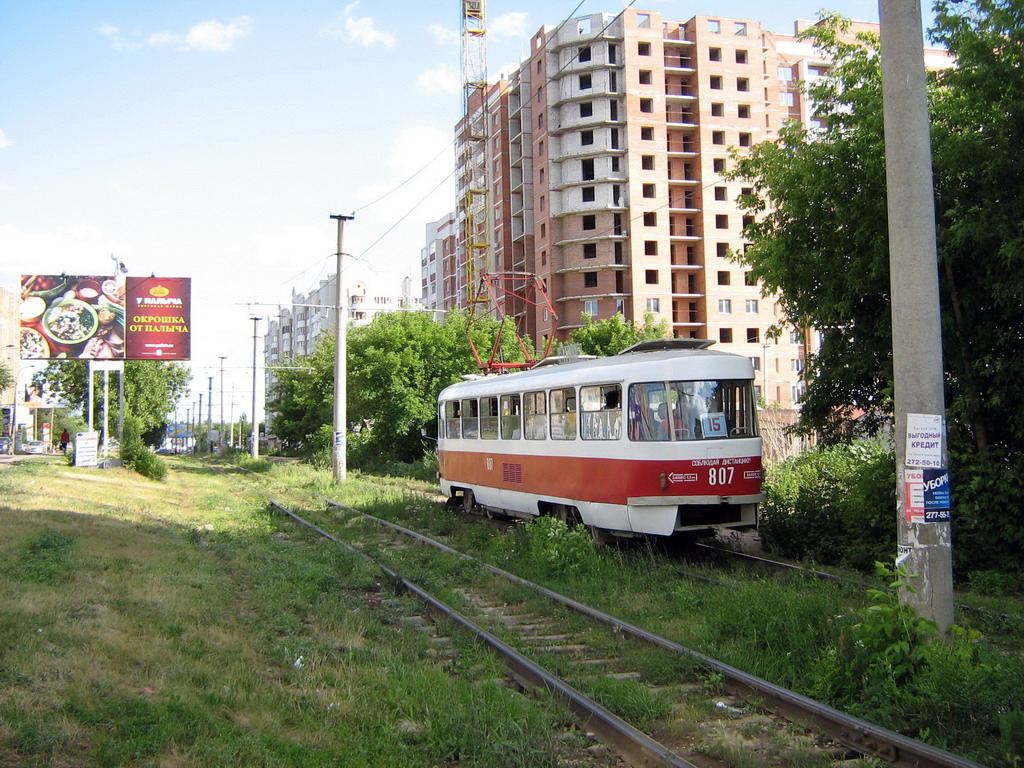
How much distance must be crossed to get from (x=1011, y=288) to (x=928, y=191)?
3.91 meters

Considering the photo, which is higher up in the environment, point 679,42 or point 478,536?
point 679,42

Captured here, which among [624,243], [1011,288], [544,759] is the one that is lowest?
[544,759]

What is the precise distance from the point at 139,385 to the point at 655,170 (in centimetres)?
4015

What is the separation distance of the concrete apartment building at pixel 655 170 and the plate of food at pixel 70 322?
3996cm

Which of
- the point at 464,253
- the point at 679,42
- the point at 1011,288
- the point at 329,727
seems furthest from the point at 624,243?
the point at 329,727

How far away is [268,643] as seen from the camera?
7641mm

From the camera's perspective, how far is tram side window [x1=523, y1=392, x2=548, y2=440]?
546 inches

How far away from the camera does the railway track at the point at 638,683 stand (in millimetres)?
4977

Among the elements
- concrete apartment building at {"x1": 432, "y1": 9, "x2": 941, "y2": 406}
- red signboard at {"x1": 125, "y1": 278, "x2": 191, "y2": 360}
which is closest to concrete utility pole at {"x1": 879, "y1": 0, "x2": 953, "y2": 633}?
red signboard at {"x1": 125, "y1": 278, "x2": 191, "y2": 360}

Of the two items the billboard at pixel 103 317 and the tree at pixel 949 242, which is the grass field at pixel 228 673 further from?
the billboard at pixel 103 317

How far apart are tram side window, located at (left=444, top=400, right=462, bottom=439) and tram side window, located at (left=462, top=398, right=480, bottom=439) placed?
33 centimetres

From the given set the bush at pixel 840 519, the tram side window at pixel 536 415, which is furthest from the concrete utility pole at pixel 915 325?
the tram side window at pixel 536 415

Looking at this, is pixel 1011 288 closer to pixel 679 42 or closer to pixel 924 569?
pixel 924 569

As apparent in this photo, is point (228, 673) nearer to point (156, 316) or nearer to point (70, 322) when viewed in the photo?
point (156, 316)
